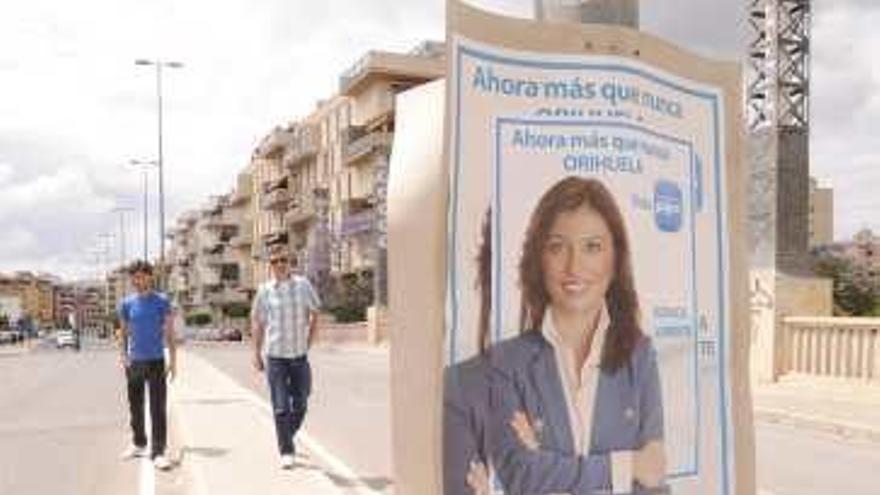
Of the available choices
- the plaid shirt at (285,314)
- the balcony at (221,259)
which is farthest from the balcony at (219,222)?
the plaid shirt at (285,314)

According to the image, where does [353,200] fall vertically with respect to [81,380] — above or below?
above

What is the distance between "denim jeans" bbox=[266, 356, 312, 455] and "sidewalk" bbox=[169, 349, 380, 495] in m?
0.31

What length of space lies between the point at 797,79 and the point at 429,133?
64.3 feet

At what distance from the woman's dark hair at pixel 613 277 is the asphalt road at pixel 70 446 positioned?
7.16m

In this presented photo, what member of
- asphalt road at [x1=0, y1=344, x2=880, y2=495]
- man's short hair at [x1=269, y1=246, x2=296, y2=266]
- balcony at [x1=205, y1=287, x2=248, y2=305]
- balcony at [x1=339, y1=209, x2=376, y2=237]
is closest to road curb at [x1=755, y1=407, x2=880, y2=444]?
asphalt road at [x1=0, y1=344, x2=880, y2=495]

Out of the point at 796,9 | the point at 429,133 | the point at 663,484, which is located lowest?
the point at 663,484

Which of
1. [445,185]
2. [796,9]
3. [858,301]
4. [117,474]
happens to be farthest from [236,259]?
[445,185]

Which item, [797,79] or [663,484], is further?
[797,79]

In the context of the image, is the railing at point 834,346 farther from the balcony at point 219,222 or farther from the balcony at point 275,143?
the balcony at point 219,222

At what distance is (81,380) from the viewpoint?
106ft

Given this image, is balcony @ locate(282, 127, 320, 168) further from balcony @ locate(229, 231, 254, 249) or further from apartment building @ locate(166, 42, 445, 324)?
balcony @ locate(229, 231, 254, 249)

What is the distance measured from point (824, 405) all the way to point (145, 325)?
32.4 ft

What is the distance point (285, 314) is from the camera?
10.3 meters

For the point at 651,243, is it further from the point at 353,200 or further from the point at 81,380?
the point at 353,200
